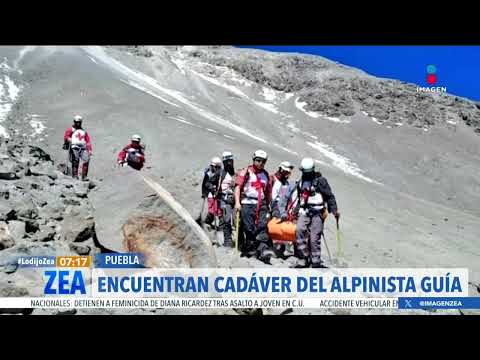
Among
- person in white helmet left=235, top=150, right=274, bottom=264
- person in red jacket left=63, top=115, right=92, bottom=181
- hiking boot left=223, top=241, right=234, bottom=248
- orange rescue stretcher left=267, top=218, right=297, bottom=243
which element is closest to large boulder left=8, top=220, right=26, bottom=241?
person in white helmet left=235, top=150, right=274, bottom=264

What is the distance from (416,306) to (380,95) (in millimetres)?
68613

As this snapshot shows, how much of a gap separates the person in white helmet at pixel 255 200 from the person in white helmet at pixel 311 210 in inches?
20.9

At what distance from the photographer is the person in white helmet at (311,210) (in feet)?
24.5

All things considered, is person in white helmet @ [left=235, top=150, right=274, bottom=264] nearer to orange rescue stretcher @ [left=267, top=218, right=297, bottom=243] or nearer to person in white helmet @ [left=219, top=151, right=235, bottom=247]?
orange rescue stretcher @ [left=267, top=218, right=297, bottom=243]

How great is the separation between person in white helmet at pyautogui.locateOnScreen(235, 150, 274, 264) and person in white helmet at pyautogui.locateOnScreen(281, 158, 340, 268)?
1.74 ft

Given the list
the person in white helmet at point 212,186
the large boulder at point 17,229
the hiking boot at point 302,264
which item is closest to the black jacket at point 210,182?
the person in white helmet at point 212,186

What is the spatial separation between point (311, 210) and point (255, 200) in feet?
2.87

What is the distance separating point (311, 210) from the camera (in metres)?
7.62

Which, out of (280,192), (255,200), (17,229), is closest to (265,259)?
(255,200)

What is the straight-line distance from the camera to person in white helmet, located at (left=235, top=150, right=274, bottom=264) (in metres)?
7.79

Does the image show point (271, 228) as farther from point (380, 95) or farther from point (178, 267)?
point (380, 95)

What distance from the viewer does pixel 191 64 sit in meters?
70.1
